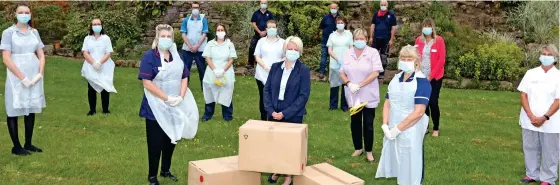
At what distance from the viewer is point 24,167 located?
28.6ft

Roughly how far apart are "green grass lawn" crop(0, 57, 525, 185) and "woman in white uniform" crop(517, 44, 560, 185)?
576 mm

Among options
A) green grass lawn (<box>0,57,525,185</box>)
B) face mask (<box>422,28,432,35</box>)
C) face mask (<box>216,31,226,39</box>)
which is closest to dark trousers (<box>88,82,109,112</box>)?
green grass lawn (<box>0,57,525,185</box>)

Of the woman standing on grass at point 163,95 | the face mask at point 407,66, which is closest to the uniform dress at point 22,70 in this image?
the woman standing on grass at point 163,95

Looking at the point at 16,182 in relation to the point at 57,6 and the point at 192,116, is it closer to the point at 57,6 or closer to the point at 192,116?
the point at 192,116

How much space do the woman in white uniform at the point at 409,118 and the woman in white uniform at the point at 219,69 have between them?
4.81 m

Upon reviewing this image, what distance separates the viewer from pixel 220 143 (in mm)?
10352

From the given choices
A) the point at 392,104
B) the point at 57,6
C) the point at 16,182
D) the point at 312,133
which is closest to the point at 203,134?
the point at 312,133

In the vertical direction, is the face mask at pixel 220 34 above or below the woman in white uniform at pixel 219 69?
above

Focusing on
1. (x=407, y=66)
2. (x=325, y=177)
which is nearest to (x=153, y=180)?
(x=325, y=177)

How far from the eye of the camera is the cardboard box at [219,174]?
23.6 ft

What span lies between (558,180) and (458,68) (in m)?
8.53

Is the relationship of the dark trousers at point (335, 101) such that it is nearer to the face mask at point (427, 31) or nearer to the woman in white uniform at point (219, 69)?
the woman in white uniform at point (219, 69)

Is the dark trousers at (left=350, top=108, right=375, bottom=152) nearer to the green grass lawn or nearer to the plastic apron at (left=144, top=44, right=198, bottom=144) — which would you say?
the green grass lawn

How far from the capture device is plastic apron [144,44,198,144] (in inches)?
295
